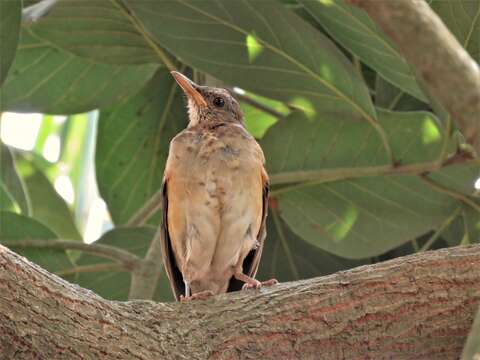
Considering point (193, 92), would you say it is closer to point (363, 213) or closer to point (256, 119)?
point (256, 119)

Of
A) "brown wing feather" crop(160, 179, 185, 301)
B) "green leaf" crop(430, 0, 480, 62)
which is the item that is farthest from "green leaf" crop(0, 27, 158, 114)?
"green leaf" crop(430, 0, 480, 62)

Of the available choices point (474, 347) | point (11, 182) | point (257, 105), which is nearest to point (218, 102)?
point (257, 105)

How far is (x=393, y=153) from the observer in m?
4.34

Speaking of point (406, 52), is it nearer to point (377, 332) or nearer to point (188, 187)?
point (377, 332)

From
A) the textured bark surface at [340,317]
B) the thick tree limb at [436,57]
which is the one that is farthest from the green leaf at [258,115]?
the thick tree limb at [436,57]

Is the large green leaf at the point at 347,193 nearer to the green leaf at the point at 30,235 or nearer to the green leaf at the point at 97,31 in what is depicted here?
the green leaf at the point at 97,31

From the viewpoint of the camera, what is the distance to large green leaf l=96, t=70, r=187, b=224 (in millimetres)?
5465

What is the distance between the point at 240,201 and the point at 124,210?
1588 mm

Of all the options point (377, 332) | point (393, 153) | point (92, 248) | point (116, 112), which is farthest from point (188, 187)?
point (116, 112)

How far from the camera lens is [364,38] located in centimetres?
412

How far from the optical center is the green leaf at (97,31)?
4.66 metres

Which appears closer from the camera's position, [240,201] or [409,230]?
[240,201]

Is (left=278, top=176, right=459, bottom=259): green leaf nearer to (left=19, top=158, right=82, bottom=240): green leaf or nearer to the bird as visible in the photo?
the bird

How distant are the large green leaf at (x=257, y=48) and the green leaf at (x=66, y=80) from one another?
1.04 meters
